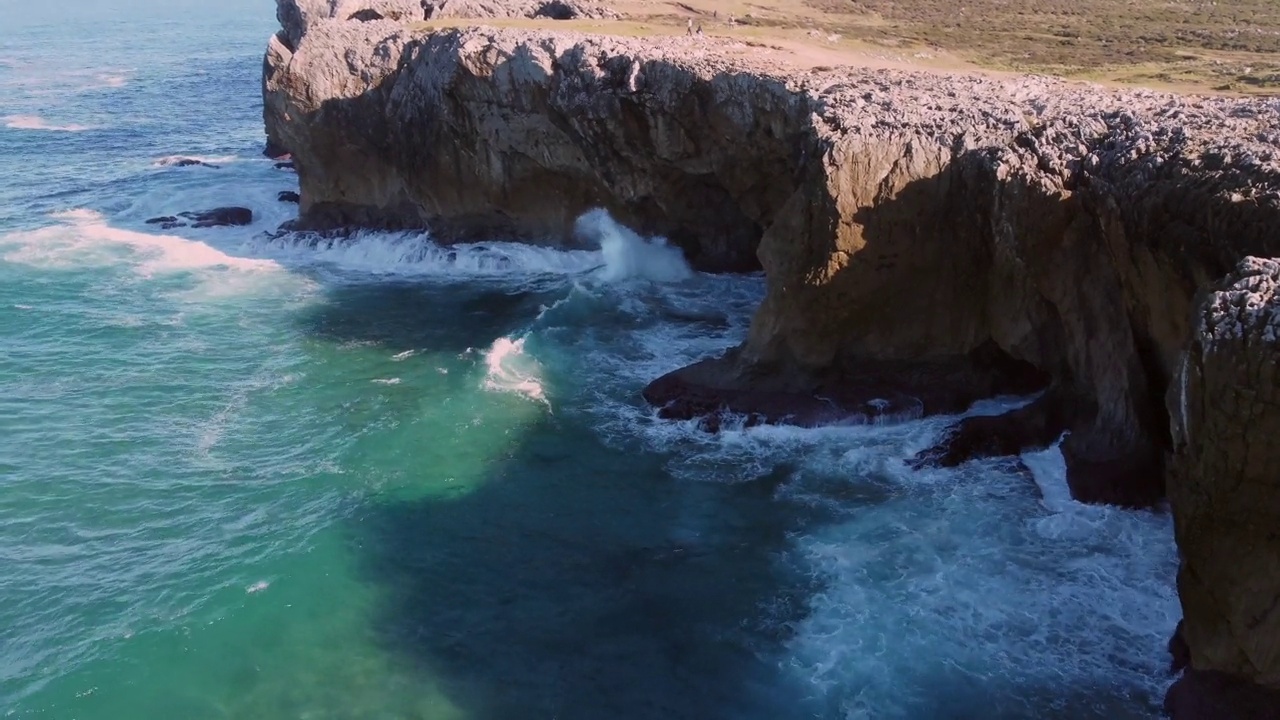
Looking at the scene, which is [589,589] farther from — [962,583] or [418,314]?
[418,314]

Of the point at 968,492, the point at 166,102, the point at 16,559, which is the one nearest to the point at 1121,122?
the point at 968,492

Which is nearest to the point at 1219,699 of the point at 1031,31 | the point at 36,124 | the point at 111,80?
the point at 1031,31

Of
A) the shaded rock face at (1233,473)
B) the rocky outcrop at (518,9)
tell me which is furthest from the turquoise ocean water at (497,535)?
the rocky outcrop at (518,9)

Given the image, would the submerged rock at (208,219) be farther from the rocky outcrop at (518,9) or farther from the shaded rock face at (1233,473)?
the shaded rock face at (1233,473)

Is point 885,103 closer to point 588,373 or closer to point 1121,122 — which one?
point 1121,122

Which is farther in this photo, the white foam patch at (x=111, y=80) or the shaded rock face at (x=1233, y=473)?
the white foam patch at (x=111, y=80)

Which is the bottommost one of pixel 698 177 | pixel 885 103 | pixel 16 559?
pixel 16 559
